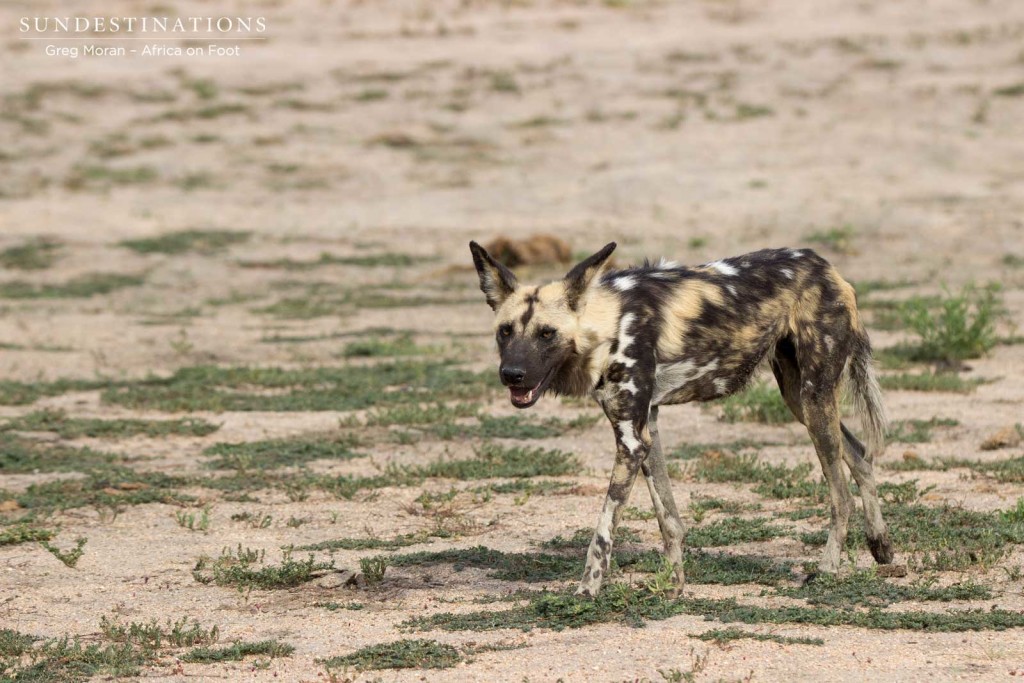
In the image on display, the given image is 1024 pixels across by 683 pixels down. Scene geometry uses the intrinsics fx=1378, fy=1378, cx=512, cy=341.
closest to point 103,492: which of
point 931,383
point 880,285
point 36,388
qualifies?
point 36,388

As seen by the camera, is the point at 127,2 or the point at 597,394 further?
the point at 127,2

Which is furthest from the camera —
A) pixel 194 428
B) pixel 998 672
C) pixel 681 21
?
pixel 681 21

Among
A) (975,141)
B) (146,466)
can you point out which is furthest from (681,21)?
(146,466)

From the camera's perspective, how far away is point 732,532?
7469 millimetres

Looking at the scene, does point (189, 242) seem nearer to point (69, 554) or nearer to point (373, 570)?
point (69, 554)

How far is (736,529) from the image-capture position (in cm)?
756

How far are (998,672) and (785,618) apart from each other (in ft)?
3.15

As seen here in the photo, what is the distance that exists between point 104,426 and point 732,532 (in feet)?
17.3

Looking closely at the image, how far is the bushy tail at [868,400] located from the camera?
7012 millimetres

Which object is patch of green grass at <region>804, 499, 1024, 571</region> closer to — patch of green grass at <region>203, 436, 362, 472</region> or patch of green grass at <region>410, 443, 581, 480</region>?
patch of green grass at <region>410, 443, 581, 480</region>

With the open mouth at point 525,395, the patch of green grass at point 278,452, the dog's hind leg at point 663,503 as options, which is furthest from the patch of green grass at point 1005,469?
the patch of green grass at point 278,452

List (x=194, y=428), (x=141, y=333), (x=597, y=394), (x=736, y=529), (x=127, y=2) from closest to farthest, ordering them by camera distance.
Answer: (x=597, y=394) → (x=736, y=529) → (x=194, y=428) → (x=141, y=333) → (x=127, y=2)

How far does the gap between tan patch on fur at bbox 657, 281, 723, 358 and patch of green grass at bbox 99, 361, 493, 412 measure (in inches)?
201

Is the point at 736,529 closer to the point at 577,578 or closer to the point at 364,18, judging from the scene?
the point at 577,578
